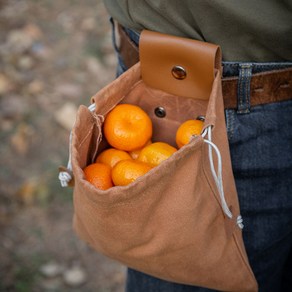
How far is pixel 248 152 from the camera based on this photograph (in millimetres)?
1014

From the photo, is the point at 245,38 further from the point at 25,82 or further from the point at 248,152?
the point at 25,82

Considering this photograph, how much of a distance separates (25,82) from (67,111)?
40 cm

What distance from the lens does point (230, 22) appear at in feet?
2.88

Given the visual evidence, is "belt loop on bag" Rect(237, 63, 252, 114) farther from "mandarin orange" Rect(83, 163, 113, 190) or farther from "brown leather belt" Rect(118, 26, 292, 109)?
"mandarin orange" Rect(83, 163, 113, 190)

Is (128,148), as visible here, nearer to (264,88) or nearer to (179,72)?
(179,72)

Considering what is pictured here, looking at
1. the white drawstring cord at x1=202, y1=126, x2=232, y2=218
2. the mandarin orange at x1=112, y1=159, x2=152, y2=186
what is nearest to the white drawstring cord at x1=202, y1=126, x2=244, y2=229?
the white drawstring cord at x1=202, y1=126, x2=232, y2=218

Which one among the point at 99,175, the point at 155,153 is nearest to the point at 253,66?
the point at 155,153

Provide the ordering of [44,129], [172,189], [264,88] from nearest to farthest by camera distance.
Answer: [172,189] → [264,88] → [44,129]

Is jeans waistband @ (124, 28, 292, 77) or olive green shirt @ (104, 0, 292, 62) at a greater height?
olive green shirt @ (104, 0, 292, 62)

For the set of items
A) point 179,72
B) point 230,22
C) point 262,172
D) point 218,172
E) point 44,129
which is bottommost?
point 44,129

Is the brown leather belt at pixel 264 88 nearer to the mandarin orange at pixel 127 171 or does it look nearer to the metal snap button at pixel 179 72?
the metal snap button at pixel 179 72

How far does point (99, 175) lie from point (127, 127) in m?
0.12

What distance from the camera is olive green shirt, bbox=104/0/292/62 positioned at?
2.79ft

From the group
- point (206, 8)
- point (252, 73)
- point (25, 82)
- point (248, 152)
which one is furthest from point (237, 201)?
point (25, 82)
